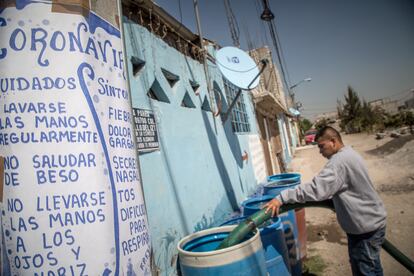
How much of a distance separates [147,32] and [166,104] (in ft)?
2.60

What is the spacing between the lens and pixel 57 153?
3.37 ft

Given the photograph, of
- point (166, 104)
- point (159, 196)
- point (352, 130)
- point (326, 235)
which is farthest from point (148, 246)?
point (352, 130)

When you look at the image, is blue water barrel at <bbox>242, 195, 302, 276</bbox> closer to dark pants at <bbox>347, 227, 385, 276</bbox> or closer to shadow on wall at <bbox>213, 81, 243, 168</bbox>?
dark pants at <bbox>347, 227, 385, 276</bbox>

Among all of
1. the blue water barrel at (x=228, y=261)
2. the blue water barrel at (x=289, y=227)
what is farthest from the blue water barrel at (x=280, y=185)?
the blue water barrel at (x=228, y=261)

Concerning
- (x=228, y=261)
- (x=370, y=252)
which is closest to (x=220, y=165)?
(x=370, y=252)

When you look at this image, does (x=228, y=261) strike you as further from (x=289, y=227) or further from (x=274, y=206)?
(x=289, y=227)

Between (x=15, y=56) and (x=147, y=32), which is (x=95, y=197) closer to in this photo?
(x=15, y=56)

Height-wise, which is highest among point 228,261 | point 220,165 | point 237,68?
point 237,68

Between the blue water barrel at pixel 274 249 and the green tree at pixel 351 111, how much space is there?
3725 centimetres

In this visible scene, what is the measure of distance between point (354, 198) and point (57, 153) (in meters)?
2.30

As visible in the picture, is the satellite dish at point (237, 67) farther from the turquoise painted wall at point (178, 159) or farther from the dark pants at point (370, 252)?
the dark pants at point (370, 252)

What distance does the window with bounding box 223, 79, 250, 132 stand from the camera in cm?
553

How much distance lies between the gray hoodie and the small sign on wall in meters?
1.24

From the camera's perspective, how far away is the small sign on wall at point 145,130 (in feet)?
7.66
